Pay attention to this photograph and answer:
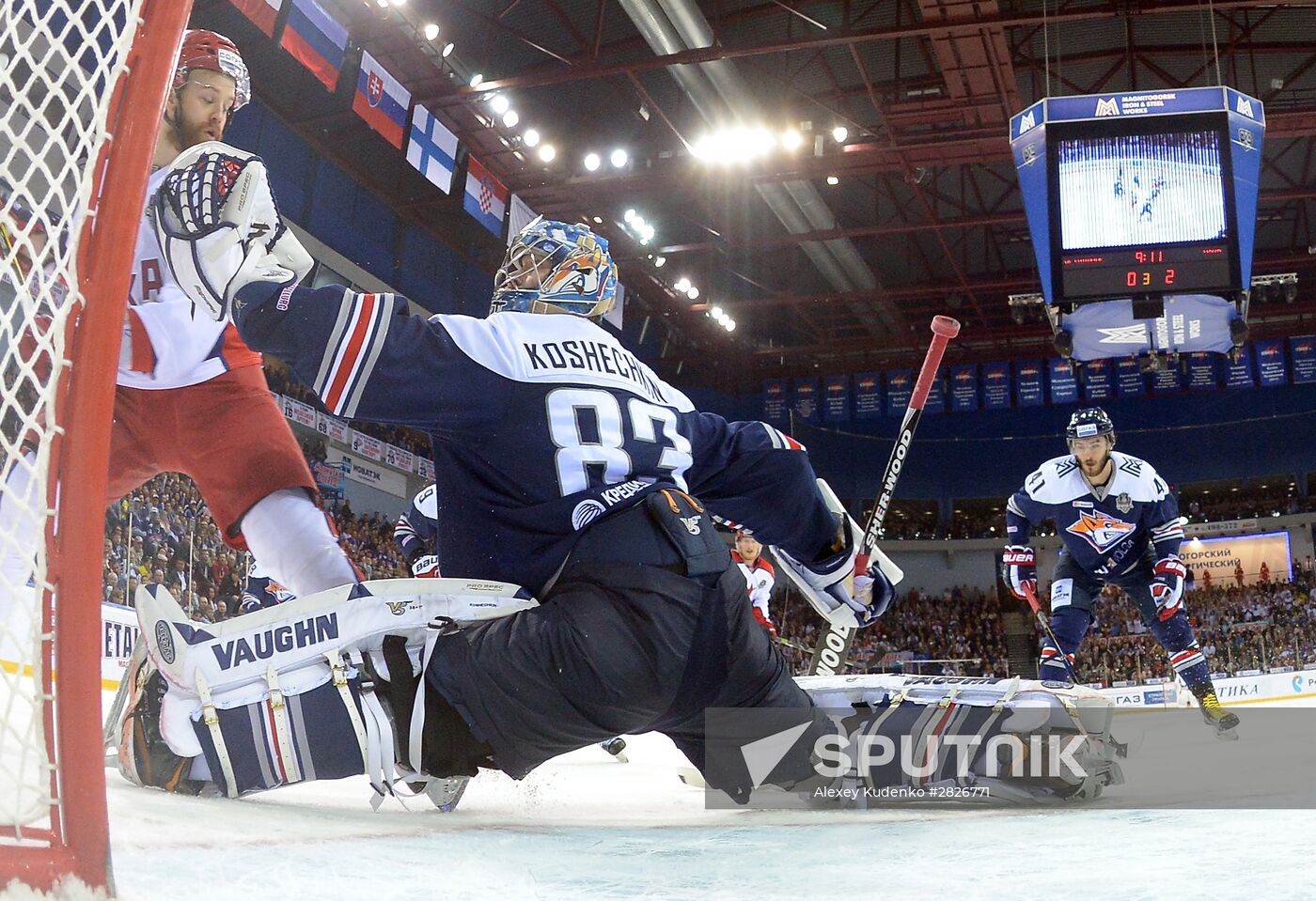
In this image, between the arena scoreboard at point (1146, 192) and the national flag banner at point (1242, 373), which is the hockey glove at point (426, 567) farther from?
the national flag banner at point (1242, 373)

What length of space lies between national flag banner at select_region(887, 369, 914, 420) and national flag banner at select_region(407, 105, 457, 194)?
10361 millimetres

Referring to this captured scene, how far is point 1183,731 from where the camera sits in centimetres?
477

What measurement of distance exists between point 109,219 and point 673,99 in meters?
11.7

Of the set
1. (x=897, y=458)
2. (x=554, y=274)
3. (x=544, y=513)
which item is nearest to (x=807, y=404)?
(x=897, y=458)

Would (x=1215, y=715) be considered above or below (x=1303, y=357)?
below

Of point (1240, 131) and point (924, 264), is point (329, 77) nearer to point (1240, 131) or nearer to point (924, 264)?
point (1240, 131)

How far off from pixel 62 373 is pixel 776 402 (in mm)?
17855

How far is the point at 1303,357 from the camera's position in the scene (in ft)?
55.0

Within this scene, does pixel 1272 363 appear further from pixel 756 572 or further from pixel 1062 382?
pixel 756 572

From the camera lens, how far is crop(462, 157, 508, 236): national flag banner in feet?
33.7

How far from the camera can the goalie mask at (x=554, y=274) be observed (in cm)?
180

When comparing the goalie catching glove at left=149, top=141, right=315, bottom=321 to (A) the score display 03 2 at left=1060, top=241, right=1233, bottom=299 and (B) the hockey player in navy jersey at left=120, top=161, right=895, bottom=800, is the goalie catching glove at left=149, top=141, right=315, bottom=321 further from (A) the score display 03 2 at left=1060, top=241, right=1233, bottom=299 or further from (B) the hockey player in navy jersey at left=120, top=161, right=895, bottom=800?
(A) the score display 03 2 at left=1060, top=241, right=1233, bottom=299

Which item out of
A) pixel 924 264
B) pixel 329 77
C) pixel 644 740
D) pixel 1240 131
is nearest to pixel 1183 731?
pixel 644 740

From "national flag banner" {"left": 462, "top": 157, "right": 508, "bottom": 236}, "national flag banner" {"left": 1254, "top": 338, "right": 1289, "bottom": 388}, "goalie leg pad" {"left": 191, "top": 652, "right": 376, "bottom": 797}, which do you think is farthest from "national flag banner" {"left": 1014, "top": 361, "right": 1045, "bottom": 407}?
"goalie leg pad" {"left": 191, "top": 652, "right": 376, "bottom": 797}
